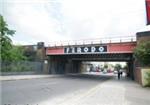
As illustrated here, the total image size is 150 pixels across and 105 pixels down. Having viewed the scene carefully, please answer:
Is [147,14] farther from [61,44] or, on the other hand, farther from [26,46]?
[26,46]

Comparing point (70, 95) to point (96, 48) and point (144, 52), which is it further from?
point (96, 48)

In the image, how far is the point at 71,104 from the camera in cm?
988

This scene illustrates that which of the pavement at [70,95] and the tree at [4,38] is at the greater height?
the tree at [4,38]

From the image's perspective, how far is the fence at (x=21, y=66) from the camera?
108ft

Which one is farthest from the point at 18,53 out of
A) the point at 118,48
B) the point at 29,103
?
the point at 29,103

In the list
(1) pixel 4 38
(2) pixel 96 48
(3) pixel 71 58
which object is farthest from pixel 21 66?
(3) pixel 71 58

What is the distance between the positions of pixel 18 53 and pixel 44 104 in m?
37.9

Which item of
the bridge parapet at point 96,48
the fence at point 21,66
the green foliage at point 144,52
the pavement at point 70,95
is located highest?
the bridge parapet at point 96,48

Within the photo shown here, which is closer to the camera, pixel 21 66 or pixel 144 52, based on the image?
pixel 144 52

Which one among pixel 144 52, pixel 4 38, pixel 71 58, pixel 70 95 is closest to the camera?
pixel 70 95

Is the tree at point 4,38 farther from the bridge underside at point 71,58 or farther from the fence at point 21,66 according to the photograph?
the bridge underside at point 71,58

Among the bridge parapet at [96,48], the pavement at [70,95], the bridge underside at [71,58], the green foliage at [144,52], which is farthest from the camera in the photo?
the bridge underside at [71,58]

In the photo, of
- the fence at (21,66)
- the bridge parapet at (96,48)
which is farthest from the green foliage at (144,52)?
the fence at (21,66)

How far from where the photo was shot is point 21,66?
36438 millimetres
